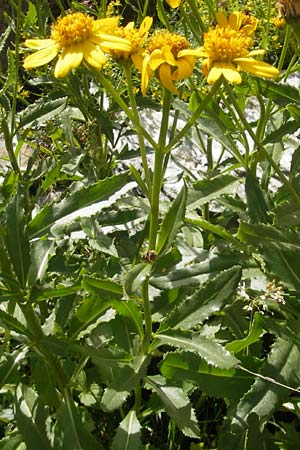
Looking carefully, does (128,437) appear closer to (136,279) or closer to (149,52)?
(136,279)

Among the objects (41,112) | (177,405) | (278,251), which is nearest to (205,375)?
(177,405)

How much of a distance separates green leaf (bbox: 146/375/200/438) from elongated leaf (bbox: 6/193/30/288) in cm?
37

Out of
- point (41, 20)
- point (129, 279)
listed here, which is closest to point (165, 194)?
point (41, 20)

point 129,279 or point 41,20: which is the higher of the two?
point 41,20

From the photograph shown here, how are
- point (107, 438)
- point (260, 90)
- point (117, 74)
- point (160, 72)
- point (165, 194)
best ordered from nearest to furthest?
point (160, 72) < point (260, 90) < point (107, 438) < point (165, 194) < point (117, 74)

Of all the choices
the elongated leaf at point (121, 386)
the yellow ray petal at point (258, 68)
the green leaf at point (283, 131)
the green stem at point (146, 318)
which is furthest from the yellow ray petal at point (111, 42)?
the elongated leaf at point (121, 386)

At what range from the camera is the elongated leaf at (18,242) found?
1.29 m

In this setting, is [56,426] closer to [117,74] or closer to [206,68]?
[206,68]

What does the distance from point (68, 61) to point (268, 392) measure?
760mm

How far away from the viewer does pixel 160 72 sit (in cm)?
108

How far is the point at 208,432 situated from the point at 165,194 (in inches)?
42.8

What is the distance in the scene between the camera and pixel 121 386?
4.13ft

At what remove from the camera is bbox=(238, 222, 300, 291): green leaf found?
1.29 metres

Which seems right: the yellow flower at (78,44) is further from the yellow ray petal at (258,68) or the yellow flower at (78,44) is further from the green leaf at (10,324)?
the green leaf at (10,324)
